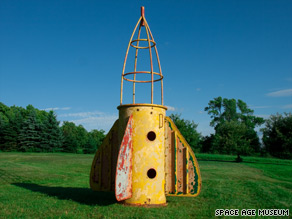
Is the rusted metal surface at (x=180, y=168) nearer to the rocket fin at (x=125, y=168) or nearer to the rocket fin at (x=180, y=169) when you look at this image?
the rocket fin at (x=180, y=169)

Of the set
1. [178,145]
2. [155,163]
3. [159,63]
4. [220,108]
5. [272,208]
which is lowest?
[272,208]

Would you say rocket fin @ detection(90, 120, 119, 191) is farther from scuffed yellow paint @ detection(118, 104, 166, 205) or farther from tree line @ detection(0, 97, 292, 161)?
tree line @ detection(0, 97, 292, 161)

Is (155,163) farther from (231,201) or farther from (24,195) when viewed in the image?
(24,195)

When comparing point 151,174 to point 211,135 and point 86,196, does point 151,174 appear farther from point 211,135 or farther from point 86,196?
point 211,135

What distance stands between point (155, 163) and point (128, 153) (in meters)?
0.84

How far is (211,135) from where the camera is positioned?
63.3 metres

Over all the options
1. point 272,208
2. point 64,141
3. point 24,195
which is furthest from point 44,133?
point 272,208

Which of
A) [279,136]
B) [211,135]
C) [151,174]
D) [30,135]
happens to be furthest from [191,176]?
[211,135]

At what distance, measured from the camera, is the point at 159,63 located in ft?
30.5

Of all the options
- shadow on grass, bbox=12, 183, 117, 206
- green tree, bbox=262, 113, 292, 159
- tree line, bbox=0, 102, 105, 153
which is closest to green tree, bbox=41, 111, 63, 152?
tree line, bbox=0, 102, 105, 153

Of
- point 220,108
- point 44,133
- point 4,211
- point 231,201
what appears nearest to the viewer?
point 4,211

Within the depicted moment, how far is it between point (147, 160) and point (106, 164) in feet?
6.23

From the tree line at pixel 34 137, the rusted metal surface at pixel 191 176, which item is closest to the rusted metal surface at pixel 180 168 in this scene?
the rusted metal surface at pixel 191 176

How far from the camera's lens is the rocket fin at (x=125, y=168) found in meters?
7.25
